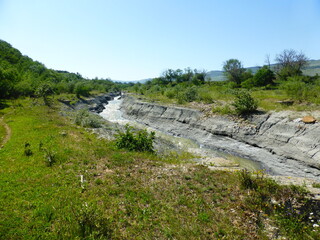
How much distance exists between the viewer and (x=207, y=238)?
22.7 ft

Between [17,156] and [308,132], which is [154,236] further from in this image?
[308,132]

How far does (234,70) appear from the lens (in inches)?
3561

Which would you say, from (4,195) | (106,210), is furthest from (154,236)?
(4,195)

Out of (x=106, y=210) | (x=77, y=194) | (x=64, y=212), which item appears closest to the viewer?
(x=64, y=212)

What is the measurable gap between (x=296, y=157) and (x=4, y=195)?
23.2 m

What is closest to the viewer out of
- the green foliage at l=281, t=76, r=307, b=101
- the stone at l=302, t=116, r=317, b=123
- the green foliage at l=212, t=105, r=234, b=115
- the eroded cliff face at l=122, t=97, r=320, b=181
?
the eroded cliff face at l=122, t=97, r=320, b=181

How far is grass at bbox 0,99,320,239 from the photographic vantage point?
691 centimetres

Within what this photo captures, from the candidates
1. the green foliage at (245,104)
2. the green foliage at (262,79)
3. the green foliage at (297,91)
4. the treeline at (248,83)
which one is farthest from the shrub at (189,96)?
the green foliage at (262,79)

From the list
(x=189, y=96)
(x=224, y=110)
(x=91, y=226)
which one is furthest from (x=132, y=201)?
(x=189, y=96)

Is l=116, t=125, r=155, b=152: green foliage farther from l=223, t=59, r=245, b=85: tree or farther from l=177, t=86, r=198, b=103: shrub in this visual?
l=223, t=59, r=245, b=85: tree

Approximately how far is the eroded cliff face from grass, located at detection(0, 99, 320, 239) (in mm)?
8776

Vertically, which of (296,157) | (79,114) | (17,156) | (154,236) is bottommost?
(296,157)

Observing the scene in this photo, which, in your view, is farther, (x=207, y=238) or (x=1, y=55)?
(x=1, y=55)

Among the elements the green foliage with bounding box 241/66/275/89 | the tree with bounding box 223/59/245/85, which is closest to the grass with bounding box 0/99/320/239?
the green foliage with bounding box 241/66/275/89
